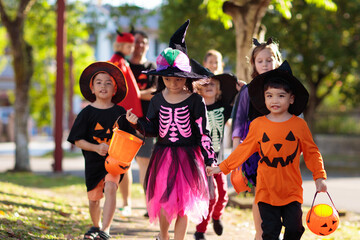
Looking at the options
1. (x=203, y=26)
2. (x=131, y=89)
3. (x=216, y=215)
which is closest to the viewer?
(x=216, y=215)

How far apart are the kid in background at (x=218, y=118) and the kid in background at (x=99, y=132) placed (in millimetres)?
1042

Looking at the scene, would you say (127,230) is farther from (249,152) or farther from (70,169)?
(70,169)

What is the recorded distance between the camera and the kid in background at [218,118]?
5773 mm

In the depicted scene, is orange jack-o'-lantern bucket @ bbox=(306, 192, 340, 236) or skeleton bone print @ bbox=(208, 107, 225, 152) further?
skeleton bone print @ bbox=(208, 107, 225, 152)

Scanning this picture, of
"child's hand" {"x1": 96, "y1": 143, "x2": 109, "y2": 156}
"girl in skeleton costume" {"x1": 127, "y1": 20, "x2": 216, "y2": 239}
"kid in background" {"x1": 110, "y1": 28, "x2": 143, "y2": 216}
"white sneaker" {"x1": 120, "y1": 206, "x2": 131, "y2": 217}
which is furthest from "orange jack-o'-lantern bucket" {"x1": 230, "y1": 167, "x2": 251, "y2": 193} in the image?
"white sneaker" {"x1": 120, "y1": 206, "x2": 131, "y2": 217}

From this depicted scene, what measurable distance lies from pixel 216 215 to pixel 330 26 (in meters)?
12.7

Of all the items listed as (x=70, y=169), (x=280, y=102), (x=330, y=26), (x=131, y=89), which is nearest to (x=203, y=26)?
(x=330, y=26)

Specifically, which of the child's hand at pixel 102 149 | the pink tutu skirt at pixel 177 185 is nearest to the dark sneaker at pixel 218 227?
the pink tutu skirt at pixel 177 185

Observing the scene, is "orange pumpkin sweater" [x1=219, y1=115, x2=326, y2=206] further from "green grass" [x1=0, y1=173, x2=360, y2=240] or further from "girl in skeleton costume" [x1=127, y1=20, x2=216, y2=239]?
"green grass" [x1=0, y1=173, x2=360, y2=240]

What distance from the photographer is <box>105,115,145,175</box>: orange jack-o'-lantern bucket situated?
4.67 meters

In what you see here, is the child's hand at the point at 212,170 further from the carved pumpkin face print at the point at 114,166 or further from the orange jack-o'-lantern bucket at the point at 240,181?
the carved pumpkin face print at the point at 114,166

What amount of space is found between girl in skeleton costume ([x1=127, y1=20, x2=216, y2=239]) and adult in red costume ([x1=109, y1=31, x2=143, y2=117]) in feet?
6.83

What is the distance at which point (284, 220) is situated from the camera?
429cm

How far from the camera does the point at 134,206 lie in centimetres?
824
